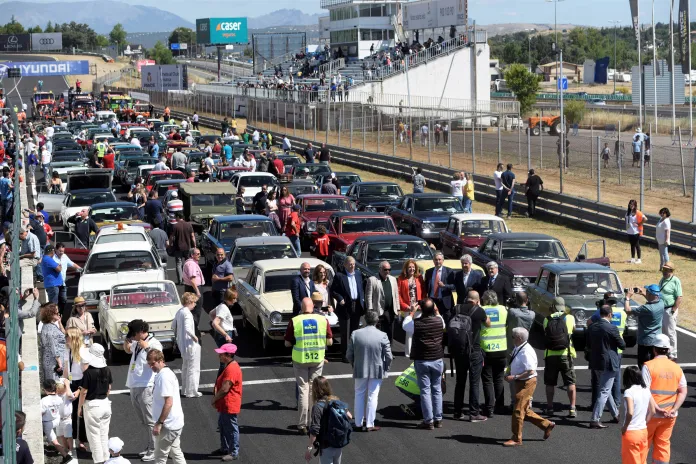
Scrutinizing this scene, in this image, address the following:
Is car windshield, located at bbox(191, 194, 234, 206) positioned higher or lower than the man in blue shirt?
higher

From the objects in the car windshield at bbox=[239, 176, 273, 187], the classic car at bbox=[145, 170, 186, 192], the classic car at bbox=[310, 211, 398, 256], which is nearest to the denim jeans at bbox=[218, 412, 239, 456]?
the classic car at bbox=[310, 211, 398, 256]

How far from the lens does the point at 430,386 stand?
1310cm

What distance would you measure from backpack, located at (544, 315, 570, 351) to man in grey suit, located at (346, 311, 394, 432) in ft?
7.26

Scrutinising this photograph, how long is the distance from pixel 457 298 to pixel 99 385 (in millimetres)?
7483

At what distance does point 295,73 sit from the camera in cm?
9325

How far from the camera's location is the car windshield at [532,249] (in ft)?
68.0

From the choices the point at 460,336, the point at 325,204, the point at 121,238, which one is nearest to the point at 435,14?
the point at 325,204

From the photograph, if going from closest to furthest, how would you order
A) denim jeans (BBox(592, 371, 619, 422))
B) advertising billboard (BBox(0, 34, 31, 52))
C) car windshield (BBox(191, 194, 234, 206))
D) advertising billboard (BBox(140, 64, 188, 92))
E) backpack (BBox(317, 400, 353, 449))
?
1. backpack (BBox(317, 400, 353, 449))
2. denim jeans (BBox(592, 371, 619, 422))
3. car windshield (BBox(191, 194, 234, 206))
4. advertising billboard (BBox(140, 64, 188, 92))
5. advertising billboard (BBox(0, 34, 31, 52))

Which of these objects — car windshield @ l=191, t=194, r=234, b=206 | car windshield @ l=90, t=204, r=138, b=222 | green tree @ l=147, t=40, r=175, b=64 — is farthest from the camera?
green tree @ l=147, t=40, r=175, b=64

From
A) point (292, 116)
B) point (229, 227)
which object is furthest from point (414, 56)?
point (229, 227)

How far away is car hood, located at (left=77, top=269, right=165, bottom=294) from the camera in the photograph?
18.6 meters

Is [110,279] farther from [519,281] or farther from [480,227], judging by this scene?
[480,227]

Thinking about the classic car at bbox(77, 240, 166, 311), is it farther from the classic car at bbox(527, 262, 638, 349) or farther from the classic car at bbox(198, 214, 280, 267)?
the classic car at bbox(527, 262, 638, 349)

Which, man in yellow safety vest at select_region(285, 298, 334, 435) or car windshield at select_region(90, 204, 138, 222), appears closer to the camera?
man in yellow safety vest at select_region(285, 298, 334, 435)
